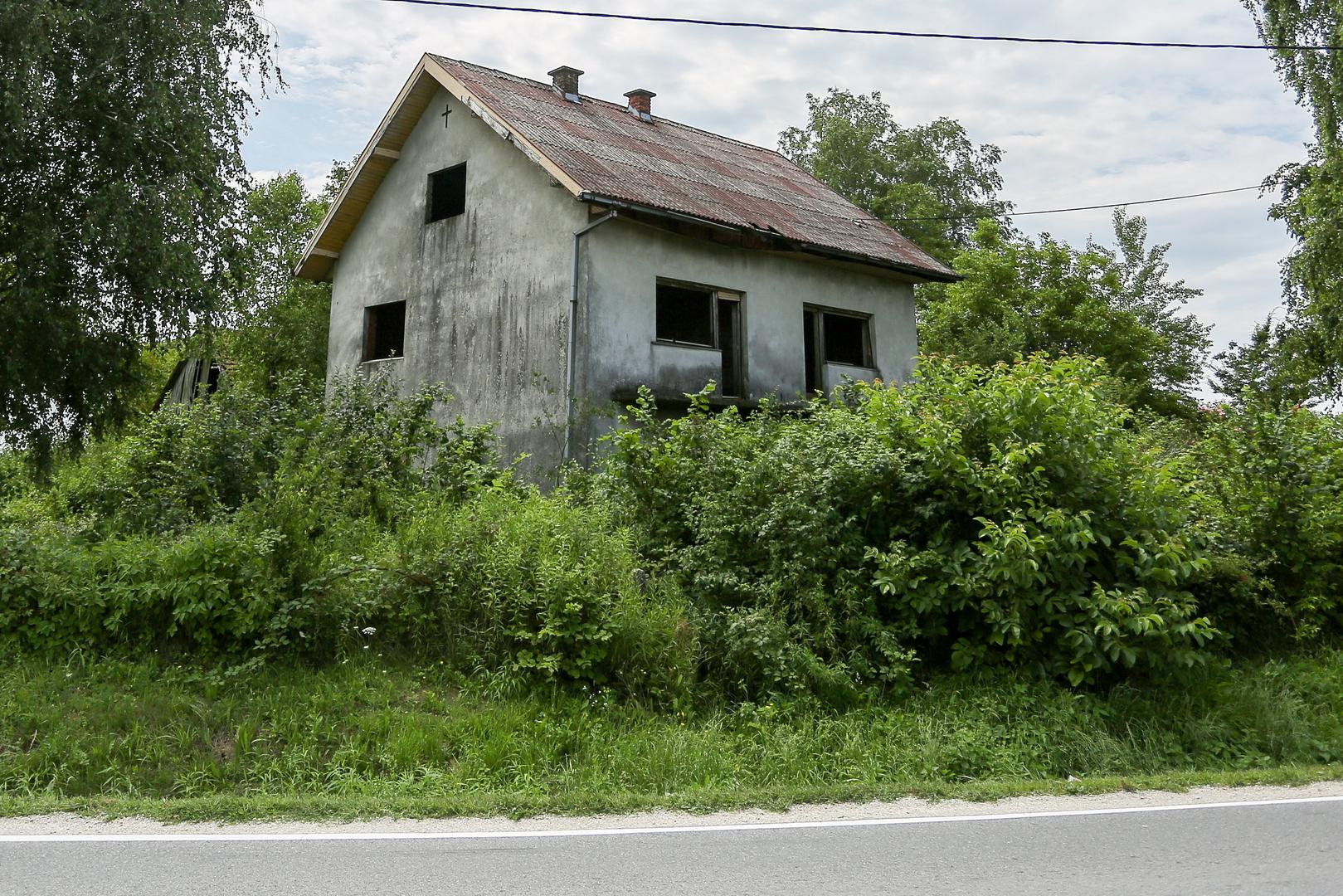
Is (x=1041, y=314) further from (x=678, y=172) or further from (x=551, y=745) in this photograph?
(x=551, y=745)

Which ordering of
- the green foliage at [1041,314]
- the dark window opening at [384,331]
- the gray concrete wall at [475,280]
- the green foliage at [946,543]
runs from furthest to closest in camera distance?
the green foliage at [1041,314], the dark window opening at [384,331], the gray concrete wall at [475,280], the green foliage at [946,543]

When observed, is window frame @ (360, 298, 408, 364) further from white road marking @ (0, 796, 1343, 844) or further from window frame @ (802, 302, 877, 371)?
white road marking @ (0, 796, 1343, 844)

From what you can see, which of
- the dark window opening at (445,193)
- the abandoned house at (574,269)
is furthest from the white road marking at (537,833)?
the dark window opening at (445,193)

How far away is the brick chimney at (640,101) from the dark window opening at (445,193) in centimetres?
546

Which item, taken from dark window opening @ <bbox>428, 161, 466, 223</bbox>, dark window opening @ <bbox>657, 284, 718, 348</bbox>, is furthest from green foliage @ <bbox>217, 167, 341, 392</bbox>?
dark window opening @ <bbox>657, 284, 718, 348</bbox>

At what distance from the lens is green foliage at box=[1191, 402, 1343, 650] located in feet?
33.8

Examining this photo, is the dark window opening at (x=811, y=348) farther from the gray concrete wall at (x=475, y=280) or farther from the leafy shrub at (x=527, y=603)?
the leafy shrub at (x=527, y=603)

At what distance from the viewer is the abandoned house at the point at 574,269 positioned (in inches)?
608

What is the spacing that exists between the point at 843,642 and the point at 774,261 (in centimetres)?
1032

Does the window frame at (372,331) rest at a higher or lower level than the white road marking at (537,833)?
higher

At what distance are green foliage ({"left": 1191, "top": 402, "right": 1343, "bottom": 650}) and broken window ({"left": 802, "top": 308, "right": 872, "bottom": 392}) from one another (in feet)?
27.8

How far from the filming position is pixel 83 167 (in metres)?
11.0

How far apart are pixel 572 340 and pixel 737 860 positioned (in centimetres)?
1070

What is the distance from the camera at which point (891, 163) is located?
3988 cm
